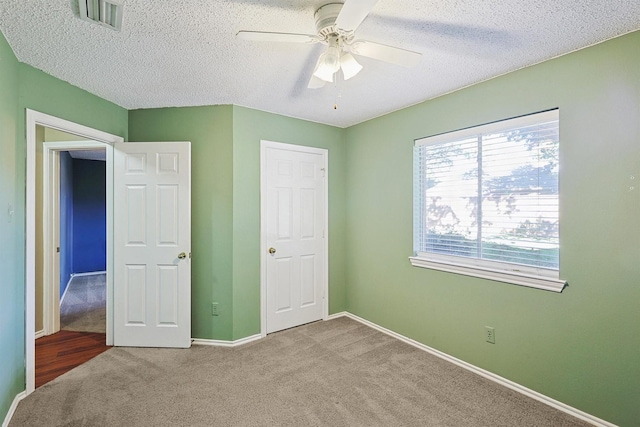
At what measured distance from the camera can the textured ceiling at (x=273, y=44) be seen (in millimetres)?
1564

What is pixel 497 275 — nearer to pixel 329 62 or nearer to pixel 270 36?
pixel 329 62

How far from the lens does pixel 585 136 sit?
1.96 metres

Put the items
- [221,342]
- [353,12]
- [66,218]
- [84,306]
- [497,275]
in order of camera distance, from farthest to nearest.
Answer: [66,218] → [84,306] → [221,342] → [497,275] → [353,12]

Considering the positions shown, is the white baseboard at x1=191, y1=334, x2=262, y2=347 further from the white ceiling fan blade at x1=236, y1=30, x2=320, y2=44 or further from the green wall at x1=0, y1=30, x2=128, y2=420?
the white ceiling fan blade at x1=236, y1=30, x2=320, y2=44

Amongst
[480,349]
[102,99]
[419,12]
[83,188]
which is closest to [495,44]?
[419,12]

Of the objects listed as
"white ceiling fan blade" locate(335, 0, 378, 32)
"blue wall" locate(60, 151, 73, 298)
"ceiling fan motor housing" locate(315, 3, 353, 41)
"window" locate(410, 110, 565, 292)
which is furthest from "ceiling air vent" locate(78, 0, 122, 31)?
"blue wall" locate(60, 151, 73, 298)

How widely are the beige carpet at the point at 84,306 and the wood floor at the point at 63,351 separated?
8.1 inches

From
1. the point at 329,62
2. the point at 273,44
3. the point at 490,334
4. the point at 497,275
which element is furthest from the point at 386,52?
the point at 490,334

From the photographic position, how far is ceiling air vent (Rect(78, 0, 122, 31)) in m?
1.51

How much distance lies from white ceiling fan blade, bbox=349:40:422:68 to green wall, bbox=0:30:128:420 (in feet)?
6.83

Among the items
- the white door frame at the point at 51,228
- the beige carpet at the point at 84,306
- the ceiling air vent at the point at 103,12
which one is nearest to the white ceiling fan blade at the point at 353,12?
the ceiling air vent at the point at 103,12

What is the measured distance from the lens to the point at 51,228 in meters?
3.34

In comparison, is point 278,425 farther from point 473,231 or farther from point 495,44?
point 495,44

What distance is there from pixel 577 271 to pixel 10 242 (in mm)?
3721
